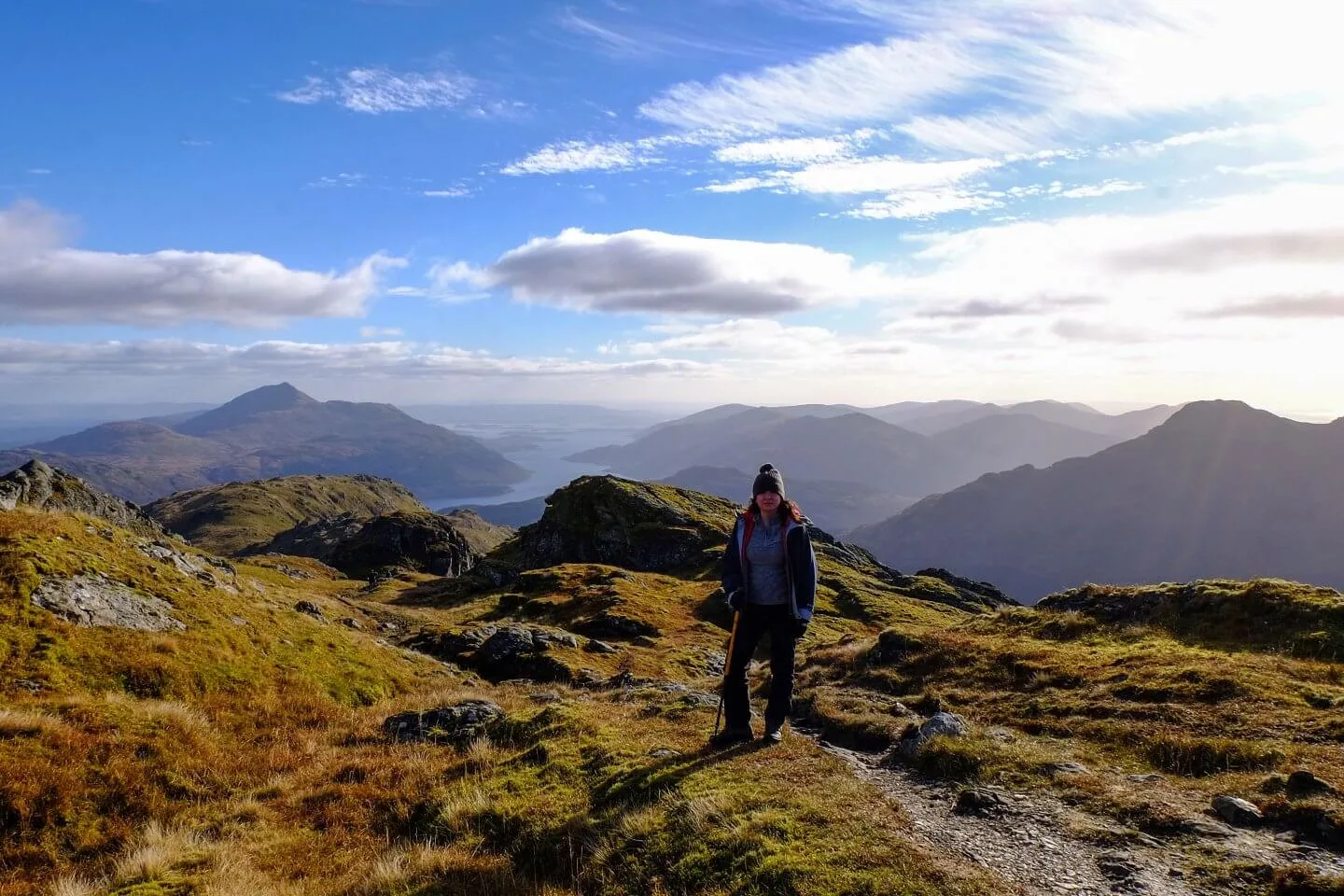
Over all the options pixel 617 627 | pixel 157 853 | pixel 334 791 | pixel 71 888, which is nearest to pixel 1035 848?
pixel 334 791

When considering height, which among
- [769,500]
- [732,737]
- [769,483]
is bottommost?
[732,737]

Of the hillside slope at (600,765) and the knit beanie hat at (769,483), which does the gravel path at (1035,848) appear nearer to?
the hillside slope at (600,765)

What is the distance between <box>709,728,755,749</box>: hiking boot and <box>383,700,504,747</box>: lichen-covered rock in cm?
547

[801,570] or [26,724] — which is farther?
[801,570]

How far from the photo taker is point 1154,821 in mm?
8617

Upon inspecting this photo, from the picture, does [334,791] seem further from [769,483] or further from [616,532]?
[616,532]

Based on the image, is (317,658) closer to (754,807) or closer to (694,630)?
(754,807)

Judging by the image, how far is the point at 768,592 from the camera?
13.0m

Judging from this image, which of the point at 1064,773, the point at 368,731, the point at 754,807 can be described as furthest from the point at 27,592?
the point at 1064,773


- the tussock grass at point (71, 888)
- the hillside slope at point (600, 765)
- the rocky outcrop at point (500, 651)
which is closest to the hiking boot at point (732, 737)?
the hillside slope at point (600, 765)

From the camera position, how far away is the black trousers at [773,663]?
13.0 meters

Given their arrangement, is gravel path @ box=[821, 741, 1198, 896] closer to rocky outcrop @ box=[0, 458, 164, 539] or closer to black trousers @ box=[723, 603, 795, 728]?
black trousers @ box=[723, 603, 795, 728]

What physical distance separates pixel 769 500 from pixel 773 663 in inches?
130

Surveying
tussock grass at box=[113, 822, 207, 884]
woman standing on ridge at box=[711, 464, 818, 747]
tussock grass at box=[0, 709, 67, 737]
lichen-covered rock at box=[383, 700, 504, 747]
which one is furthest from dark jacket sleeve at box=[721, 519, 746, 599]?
tussock grass at box=[0, 709, 67, 737]
